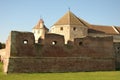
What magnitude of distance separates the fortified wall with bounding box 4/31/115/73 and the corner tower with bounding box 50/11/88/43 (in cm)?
1083

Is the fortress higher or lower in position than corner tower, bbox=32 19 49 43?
lower

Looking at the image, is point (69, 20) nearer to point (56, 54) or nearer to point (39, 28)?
point (39, 28)

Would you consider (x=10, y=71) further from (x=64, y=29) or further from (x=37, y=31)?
(x=37, y=31)

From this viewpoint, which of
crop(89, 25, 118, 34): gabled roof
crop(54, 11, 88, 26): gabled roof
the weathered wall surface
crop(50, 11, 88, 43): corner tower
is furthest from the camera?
→ crop(89, 25, 118, 34): gabled roof

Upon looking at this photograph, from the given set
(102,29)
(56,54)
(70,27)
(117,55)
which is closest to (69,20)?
(70,27)

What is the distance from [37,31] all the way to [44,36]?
929 inches

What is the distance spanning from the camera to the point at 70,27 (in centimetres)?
3431

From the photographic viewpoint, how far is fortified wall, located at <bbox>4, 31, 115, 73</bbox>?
1980 centimetres

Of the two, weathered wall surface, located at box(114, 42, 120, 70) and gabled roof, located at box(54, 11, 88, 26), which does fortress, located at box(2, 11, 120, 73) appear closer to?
weathered wall surface, located at box(114, 42, 120, 70)

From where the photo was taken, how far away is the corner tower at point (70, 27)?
1356 inches

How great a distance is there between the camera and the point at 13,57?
64.1ft

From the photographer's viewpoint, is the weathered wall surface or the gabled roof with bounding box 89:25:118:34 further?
the gabled roof with bounding box 89:25:118:34

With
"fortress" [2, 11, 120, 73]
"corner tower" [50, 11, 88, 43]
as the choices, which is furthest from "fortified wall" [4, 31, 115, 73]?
"corner tower" [50, 11, 88, 43]

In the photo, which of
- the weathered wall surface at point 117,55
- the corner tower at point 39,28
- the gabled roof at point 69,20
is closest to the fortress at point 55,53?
the weathered wall surface at point 117,55
